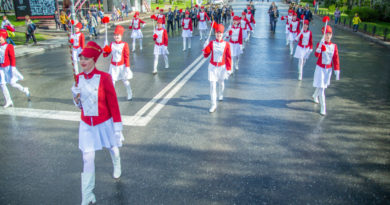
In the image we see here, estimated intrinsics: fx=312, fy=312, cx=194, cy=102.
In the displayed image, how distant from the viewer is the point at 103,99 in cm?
411

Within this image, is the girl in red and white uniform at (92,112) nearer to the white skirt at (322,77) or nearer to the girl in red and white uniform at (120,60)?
the girl in red and white uniform at (120,60)

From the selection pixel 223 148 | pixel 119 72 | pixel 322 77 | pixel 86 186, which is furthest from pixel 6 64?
pixel 322 77

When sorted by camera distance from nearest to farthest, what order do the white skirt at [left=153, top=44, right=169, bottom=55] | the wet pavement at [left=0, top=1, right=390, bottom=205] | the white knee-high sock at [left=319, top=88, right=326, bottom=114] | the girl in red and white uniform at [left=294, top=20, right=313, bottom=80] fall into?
the wet pavement at [left=0, top=1, right=390, bottom=205] < the white knee-high sock at [left=319, top=88, right=326, bottom=114] < the girl in red and white uniform at [left=294, top=20, right=313, bottom=80] < the white skirt at [left=153, top=44, right=169, bottom=55]

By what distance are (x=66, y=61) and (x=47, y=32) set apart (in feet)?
41.5

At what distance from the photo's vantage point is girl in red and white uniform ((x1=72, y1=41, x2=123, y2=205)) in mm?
4016

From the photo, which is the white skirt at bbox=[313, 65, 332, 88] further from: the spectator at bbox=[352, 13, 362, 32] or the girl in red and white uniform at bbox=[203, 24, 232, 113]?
Result: the spectator at bbox=[352, 13, 362, 32]

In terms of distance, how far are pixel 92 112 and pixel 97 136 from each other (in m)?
0.34

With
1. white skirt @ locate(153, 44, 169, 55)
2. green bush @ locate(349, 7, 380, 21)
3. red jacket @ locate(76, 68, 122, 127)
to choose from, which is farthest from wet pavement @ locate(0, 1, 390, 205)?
green bush @ locate(349, 7, 380, 21)

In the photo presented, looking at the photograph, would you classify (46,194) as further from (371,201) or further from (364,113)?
(364,113)

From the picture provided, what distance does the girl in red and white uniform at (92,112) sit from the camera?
158 inches

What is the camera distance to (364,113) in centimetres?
783

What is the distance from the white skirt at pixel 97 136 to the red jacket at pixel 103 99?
74mm

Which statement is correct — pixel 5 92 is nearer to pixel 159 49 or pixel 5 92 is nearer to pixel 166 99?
pixel 166 99

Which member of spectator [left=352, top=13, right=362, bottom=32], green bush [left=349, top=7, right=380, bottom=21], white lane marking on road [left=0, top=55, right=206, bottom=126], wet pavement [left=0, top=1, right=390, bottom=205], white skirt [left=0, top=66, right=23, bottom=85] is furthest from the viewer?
green bush [left=349, top=7, right=380, bottom=21]
